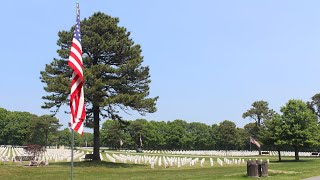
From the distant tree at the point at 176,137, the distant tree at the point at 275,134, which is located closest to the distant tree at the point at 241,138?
the distant tree at the point at 176,137

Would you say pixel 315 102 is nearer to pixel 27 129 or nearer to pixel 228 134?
pixel 228 134

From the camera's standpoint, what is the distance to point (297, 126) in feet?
152

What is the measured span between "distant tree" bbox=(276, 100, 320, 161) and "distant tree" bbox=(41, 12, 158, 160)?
17.9 metres

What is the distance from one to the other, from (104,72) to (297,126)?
2351cm

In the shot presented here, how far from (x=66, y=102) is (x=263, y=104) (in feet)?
240

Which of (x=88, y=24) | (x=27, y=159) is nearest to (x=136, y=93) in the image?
(x=88, y=24)

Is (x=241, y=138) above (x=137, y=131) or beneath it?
beneath

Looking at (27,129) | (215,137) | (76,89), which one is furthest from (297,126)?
(27,129)

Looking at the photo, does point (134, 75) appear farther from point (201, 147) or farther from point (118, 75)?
point (201, 147)

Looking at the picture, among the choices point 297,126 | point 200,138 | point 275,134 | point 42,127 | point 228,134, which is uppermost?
point 42,127

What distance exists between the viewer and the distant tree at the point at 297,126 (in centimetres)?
4631

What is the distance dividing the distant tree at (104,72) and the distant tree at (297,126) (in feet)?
58.6

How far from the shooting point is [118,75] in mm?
37750

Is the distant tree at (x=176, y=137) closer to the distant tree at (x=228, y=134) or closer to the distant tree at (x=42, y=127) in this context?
the distant tree at (x=228, y=134)
